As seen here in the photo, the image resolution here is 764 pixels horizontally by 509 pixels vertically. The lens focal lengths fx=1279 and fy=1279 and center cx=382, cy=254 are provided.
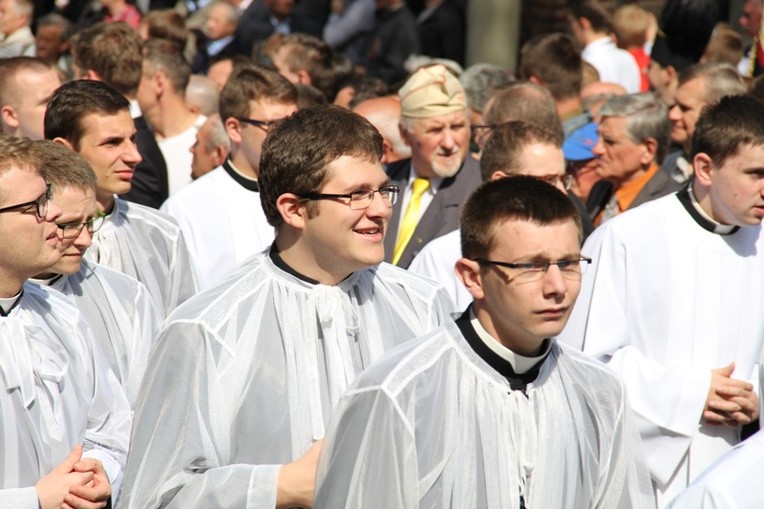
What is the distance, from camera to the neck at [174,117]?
891 centimetres

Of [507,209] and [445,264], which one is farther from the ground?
[507,209]

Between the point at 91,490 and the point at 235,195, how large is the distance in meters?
2.73

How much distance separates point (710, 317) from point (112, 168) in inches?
104

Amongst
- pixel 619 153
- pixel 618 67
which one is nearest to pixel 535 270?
pixel 619 153

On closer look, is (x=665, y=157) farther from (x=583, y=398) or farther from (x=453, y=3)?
(x=453, y=3)

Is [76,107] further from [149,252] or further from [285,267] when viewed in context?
[285,267]

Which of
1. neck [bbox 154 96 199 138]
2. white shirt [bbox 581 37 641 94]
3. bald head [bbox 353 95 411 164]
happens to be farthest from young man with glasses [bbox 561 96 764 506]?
white shirt [bbox 581 37 641 94]

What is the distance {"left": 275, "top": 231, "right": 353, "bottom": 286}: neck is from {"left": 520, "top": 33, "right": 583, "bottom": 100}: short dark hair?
16.9 ft

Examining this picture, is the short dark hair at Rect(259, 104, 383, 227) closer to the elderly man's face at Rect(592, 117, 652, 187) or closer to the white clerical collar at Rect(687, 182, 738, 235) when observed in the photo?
the white clerical collar at Rect(687, 182, 738, 235)

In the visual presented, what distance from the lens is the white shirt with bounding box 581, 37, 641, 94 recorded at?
11.3 meters

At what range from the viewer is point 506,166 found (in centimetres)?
593

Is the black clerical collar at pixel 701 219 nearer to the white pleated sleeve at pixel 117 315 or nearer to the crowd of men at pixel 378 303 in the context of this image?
the crowd of men at pixel 378 303

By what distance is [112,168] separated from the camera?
5562 mm

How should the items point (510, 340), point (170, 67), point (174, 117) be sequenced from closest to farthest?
point (510, 340)
point (170, 67)
point (174, 117)
